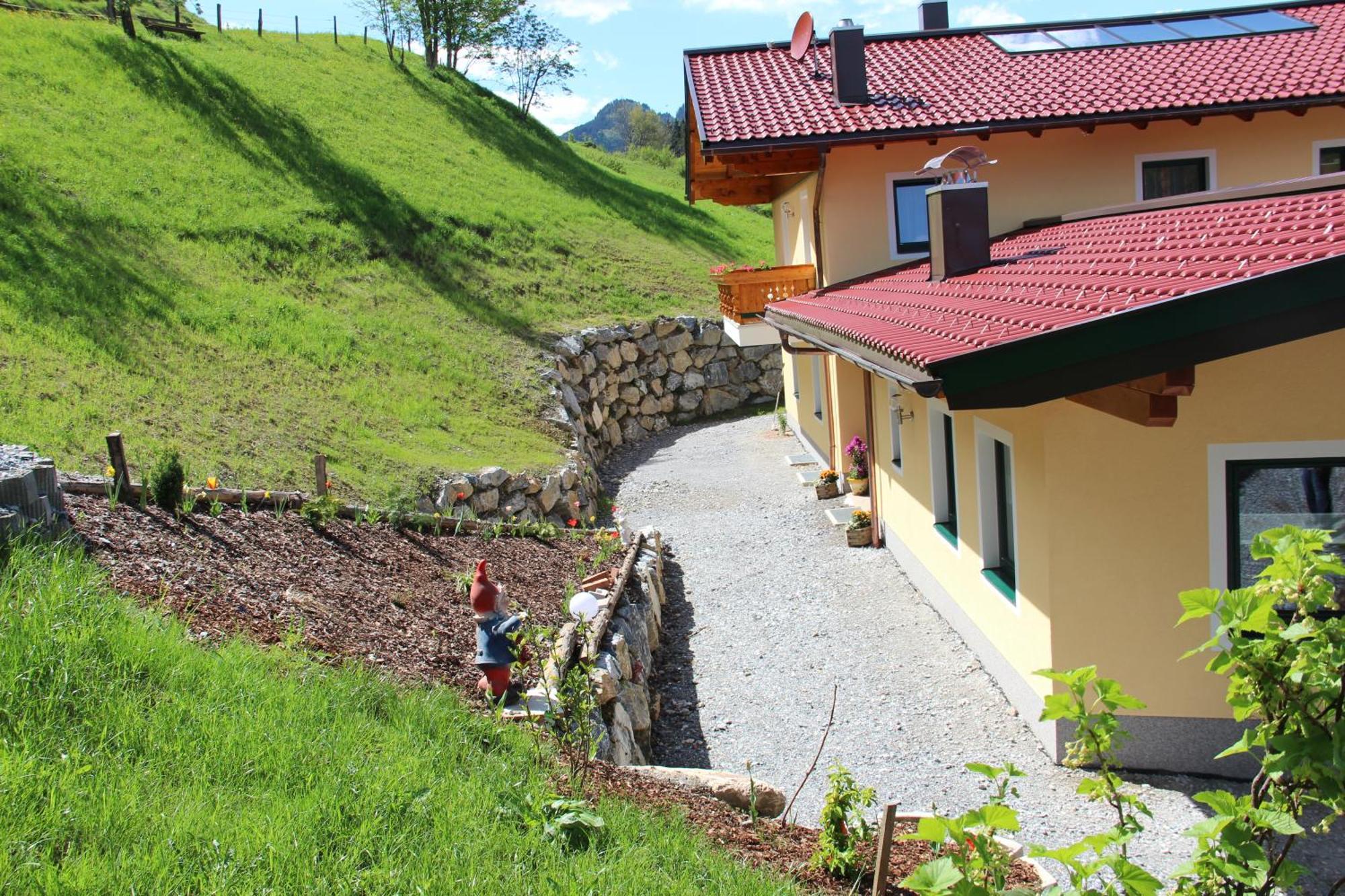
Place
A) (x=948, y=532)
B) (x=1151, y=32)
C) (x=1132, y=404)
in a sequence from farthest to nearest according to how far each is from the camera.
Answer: (x=1151, y=32) → (x=948, y=532) → (x=1132, y=404)

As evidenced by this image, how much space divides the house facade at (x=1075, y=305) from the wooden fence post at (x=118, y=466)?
19.6 feet

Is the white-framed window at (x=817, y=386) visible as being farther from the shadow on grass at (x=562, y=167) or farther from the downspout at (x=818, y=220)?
the shadow on grass at (x=562, y=167)

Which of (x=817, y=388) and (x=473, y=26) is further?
(x=473, y=26)

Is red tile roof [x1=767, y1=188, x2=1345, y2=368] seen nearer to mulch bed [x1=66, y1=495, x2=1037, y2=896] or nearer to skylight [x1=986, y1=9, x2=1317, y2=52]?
mulch bed [x1=66, y1=495, x2=1037, y2=896]

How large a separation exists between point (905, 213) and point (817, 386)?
4.67 meters

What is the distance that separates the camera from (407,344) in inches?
723

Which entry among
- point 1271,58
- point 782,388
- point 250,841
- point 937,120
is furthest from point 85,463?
point 782,388

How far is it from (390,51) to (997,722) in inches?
1494

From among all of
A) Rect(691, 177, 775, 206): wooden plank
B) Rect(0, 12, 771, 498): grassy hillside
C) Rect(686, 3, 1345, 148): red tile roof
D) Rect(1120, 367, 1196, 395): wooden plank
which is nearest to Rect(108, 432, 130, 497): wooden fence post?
Rect(0, 12, 771, 498): grassy hillside

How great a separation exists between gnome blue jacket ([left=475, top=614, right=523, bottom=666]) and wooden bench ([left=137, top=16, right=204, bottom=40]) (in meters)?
30.2

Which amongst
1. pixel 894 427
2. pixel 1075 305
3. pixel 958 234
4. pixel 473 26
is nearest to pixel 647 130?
pixel 473 26

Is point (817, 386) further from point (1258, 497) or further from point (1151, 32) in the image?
point (1258, 497)

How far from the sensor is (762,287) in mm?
16141

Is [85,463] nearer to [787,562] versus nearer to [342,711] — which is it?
[342,711]
